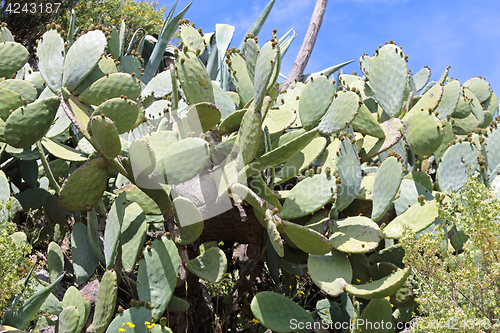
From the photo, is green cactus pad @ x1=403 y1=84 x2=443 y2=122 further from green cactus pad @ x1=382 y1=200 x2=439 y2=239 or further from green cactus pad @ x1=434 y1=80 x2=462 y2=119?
green cactus pad @ x1=382 y1=200 x2=439 y2=239

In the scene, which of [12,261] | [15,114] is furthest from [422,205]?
[15,114]

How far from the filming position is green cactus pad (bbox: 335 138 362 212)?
227cm

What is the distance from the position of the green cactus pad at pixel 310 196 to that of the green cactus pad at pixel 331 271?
26 centimetres

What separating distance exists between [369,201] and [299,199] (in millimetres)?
615

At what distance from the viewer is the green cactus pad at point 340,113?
2.37 metres

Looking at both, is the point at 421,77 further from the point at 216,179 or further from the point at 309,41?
the point at 216,179

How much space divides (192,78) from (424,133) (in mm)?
1345

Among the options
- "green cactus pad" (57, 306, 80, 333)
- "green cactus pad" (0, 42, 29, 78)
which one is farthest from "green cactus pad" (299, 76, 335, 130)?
"green cactus pad" (0, 42, 29, 78)

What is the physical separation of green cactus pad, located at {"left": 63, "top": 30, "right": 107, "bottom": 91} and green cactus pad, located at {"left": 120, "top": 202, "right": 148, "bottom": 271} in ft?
2.35

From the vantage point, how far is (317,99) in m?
2.55

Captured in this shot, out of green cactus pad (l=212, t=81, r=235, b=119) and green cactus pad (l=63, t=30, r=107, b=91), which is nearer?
green cactus pad (l=63, t=30, r=107, b=91)

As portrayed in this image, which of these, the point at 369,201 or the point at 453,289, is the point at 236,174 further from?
the point at 453,289

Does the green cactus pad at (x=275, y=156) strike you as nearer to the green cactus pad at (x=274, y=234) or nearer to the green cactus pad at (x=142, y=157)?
the green cactus pad at (x=274, y=234)

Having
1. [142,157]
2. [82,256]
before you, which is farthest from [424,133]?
[82,256]
